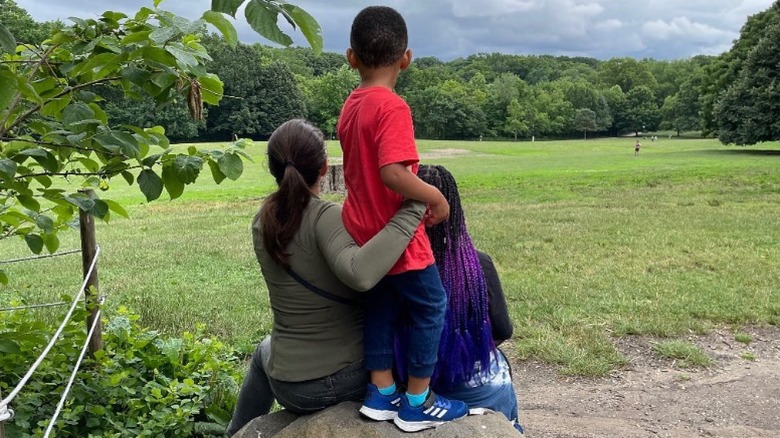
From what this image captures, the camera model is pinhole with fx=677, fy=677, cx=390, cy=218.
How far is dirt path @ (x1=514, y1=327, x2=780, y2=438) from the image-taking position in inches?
175

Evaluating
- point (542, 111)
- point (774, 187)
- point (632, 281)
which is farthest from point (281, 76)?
point (632, 281)

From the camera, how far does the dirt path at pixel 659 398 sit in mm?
4445

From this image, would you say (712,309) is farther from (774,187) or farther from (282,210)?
(774,187)

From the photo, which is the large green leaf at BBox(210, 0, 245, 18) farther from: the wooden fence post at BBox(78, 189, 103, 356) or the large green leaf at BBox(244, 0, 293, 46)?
the wooden fence post at BBox(78, 189, 103, 356)

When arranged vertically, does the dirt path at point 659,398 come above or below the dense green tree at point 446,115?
below

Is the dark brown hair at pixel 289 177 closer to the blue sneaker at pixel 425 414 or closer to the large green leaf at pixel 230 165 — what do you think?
the large green leaf at pixel 230 165

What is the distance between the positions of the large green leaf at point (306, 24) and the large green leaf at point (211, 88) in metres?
1.10

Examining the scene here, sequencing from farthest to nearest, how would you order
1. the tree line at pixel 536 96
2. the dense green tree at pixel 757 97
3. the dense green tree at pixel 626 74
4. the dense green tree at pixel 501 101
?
1. the dense green tree at pixel 626 74
2. the dense green tree at pixel 501 101
3. the tree line at pixel 536 96
4. the dense green tree at pixel 757 97

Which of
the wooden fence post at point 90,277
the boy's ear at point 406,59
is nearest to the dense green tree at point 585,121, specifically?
the wooden fence post at point 90,277

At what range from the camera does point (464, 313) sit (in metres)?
2.60

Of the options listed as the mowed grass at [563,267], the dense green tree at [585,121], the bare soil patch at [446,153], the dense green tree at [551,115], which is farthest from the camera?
the dense green tree at [585,121]

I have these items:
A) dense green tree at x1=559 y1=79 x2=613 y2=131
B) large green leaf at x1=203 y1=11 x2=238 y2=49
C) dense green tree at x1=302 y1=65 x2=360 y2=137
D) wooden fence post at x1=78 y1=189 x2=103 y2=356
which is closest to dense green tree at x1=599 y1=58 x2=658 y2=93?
dense green tree at x1=559 y1=79 x2=613 y2=131

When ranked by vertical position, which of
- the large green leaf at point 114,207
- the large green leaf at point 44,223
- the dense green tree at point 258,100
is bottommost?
the large green leaf at point 44,223

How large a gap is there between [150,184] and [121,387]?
5.17ft
